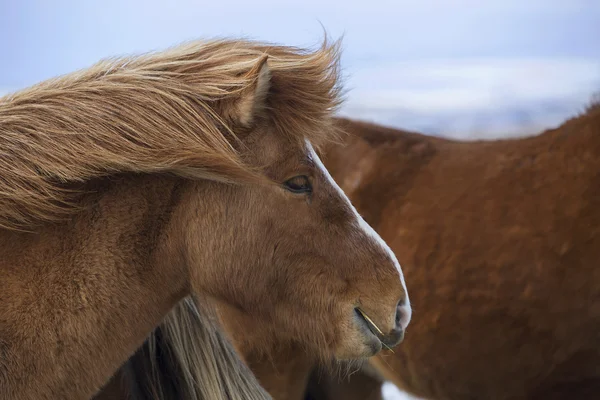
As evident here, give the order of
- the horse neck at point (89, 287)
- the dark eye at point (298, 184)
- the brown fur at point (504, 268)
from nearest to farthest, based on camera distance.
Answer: the horse neck at point (89, 287) → the dark eye at point (298, 184) → the brown fur at point (504, 268)

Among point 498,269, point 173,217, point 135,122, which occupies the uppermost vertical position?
point 135,122

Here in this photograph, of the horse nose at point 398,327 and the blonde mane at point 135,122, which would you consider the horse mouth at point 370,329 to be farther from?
the blonde mane at point 135,122

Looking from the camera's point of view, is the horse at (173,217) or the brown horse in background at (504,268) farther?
the brown horse in background at (504,268)

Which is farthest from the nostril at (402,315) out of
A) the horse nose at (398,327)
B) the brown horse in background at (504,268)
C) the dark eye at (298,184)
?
the brown horse in background at (504,268)

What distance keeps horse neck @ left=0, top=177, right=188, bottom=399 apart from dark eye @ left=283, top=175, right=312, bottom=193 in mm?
257

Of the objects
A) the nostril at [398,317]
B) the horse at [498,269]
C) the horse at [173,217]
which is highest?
the horse at [173,217]

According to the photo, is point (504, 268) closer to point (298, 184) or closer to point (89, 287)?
point (298, 184)

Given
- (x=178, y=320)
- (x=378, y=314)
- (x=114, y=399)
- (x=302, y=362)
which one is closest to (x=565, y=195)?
(x=302, y=362)

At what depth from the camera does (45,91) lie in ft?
5.65

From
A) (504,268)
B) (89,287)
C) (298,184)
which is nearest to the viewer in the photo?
(89,287)

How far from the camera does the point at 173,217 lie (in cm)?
177

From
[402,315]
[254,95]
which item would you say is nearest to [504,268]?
[402,315]

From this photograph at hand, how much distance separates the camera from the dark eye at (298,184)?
6.08 ft

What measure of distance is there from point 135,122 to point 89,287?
388mm
